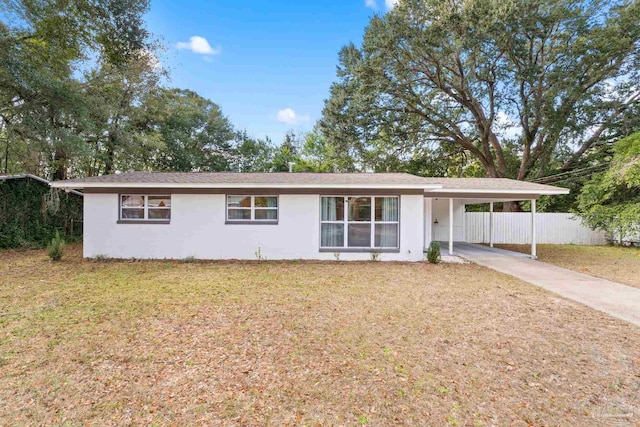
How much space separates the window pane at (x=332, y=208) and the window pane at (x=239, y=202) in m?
2.34

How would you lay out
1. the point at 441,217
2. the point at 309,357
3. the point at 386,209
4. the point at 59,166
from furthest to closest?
the point at 59,166 → the point at 441,217 → the point at 386,209 → the point at 309,357

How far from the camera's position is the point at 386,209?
9844mm

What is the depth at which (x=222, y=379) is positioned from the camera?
2.99 metres

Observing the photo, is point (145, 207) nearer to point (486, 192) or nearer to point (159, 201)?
point (159, 201)

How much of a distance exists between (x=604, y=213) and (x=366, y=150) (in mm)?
12184

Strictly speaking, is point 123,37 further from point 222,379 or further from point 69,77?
point 222,379

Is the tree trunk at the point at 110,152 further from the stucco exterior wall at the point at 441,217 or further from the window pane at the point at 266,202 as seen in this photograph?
the stucco exterior wall at the point at 441,217

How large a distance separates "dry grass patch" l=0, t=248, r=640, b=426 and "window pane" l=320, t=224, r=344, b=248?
11.8 ft

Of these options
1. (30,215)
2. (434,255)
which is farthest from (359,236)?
(30,215)

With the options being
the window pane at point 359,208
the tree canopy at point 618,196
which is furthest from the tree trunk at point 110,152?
the tree canopy at point 618,196

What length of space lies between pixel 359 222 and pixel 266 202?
2.99m

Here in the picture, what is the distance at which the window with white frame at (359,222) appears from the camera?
32.3ft

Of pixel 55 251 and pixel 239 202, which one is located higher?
pixel 239 202

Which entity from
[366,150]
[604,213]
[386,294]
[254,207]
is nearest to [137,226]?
[254,207]
